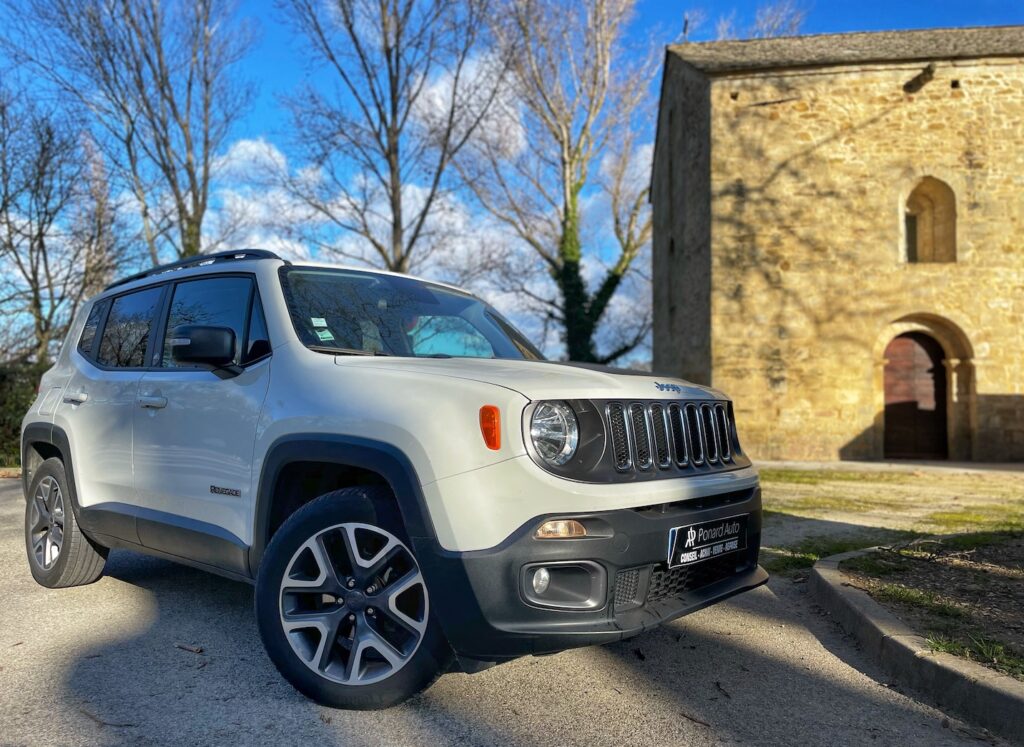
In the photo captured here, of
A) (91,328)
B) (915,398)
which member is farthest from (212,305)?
(915,398)

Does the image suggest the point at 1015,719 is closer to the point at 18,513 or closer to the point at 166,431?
the point at 166,431

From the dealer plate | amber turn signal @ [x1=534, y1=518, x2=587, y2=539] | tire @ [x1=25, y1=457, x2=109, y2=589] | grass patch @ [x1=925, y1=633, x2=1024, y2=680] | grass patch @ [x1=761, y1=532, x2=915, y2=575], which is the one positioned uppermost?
amber turn signal @ [x1=534, y1=518, x2=587, y2=539]

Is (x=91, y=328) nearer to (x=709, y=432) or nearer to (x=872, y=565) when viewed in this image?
(x=709, y=432)

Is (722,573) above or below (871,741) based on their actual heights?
above

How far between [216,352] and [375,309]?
80 centimetres

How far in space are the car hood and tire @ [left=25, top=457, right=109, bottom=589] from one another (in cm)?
246

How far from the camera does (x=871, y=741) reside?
2621 millimetres

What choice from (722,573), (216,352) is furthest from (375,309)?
(722,573)

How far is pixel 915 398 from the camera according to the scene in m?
17.6

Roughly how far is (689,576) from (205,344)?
2.15 meters

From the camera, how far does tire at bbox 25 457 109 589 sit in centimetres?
436

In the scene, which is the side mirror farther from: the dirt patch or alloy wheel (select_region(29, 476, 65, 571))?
the dirt patch

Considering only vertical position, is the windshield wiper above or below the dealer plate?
above

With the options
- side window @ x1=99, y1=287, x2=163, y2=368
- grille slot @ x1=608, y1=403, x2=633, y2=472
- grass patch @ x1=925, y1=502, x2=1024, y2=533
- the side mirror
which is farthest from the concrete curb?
side window @ x1=99, y1=287, x2=163, y2=368
